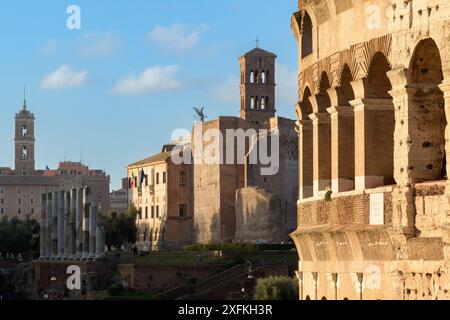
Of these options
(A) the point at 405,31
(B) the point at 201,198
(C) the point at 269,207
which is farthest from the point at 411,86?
(B) the point at 201,198

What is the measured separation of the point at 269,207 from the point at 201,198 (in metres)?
14.8

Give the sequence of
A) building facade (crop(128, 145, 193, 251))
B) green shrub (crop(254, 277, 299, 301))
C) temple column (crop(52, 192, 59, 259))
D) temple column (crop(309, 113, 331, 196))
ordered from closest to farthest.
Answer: temple column (crop(309, 113, 331, 196))
green shrub (crop(254, 277, 299, 301))
temple column (crop(52, 192, 59, 259))
building facade (crop(128, 145, 193, 251))

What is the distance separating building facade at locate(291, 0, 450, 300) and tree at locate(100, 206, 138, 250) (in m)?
92.2

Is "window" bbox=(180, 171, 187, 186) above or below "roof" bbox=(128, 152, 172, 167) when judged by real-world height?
below

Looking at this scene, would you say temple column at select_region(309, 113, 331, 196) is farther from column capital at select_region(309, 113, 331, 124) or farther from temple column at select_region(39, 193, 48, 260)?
temple column at select_region(39, 193, 48, 260)

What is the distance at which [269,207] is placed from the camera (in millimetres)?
88938

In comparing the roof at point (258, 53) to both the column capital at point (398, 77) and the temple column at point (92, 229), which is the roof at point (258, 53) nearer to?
the temple column at point (92, 229)

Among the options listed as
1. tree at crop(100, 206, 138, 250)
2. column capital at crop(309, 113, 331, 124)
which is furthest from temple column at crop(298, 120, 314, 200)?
tree at crop(100, 206, 138, 250)

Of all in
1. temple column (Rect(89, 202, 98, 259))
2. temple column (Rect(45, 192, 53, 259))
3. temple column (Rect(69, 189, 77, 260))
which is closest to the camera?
temple column (Rect(89, 202, 98, 259))

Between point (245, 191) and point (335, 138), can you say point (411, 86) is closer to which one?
point (335, 138)

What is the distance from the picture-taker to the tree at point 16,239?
11769 centimetres

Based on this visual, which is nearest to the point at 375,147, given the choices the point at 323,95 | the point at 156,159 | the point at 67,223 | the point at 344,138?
the point at 344,138

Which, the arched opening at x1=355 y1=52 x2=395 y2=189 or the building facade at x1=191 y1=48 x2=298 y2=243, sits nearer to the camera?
the arched opening at x1=355 y1=52 x2=395 y2=189

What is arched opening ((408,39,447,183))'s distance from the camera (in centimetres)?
1766
